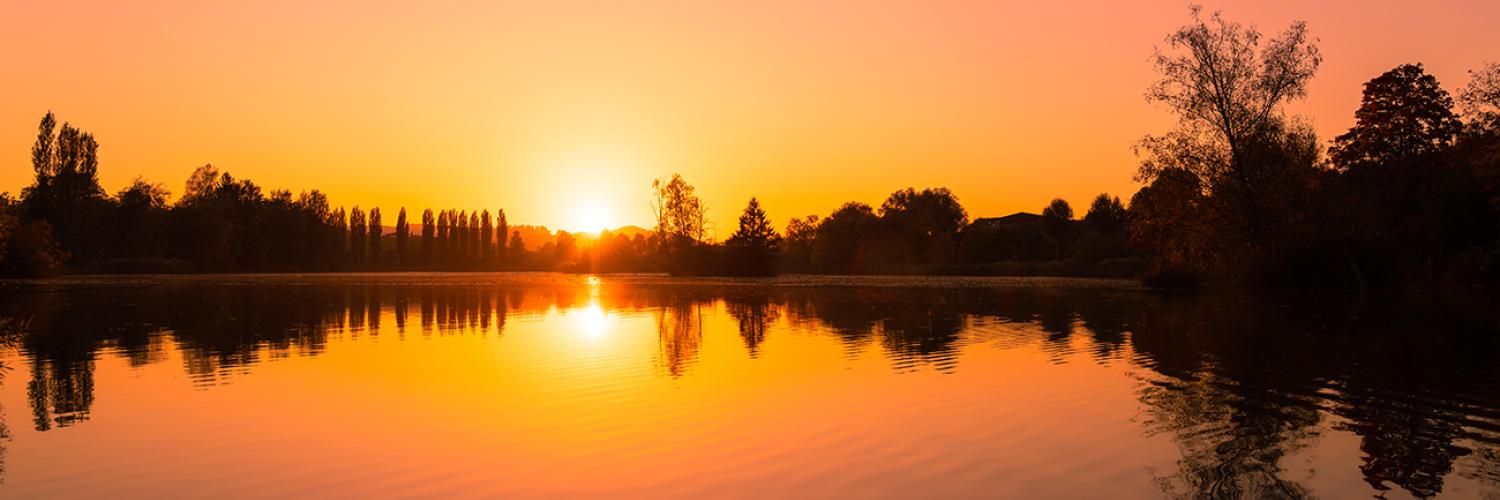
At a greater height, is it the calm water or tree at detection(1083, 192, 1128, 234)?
tree at detection(1083, 192, 1128, 234)

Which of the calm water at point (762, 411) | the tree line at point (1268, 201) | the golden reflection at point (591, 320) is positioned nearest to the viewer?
the calm water at point (762, 411)

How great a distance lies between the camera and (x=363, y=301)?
164ft

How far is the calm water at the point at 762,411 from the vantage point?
10.3 metres

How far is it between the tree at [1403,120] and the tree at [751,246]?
64.9m

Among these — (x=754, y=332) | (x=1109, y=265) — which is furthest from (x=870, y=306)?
(x=1109, y=265)

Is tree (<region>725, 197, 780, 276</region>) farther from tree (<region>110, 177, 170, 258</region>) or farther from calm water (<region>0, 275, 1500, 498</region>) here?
calm water (<region>0, 275, 1500, 498</region>)

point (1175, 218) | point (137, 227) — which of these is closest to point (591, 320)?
point (1175, 218)

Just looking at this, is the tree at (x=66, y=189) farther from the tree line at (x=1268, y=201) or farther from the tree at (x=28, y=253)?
the tree at (x=28, y=253)

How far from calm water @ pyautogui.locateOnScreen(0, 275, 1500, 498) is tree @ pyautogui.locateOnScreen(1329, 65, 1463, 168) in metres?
48.9

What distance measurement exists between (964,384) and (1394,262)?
48.3 m

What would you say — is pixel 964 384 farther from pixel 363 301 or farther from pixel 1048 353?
pixel 363 301

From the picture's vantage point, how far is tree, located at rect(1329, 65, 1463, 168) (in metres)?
70.4

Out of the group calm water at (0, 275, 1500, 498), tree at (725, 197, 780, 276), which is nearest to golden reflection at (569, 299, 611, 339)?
calm water at (0, 275, 1500, 498)

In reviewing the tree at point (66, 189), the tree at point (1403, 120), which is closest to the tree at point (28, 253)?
the tree at point (66, 189)
